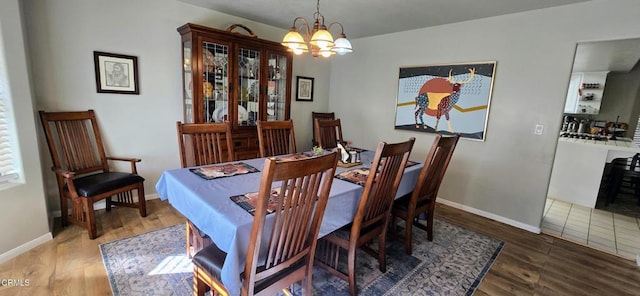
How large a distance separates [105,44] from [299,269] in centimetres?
286

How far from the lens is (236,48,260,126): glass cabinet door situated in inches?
130

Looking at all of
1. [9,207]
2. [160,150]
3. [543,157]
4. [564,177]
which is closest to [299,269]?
[9,207]

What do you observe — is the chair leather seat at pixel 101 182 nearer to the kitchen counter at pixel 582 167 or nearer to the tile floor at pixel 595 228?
the tile floor at pixel 595 228

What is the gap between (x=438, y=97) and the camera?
3.51m

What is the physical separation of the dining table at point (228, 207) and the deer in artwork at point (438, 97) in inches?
66.4

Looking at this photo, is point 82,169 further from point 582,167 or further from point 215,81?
point 582,167

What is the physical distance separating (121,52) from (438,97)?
3607mm

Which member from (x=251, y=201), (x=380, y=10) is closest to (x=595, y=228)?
(x=380, y=10)

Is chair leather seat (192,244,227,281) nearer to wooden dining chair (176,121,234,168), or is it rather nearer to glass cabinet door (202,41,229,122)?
wooden dining chair (176,121,234,168)

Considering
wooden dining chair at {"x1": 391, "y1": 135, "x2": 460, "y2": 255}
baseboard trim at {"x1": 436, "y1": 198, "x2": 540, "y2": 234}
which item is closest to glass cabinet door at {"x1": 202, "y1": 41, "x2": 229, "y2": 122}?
wooden dining chair at {"x1": 391, "y1": 135, "x2": 460, "y2": 255}

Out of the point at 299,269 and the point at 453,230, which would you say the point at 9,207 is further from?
the point at 453,230

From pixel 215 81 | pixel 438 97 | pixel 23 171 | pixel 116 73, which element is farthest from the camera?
pixel 438 97

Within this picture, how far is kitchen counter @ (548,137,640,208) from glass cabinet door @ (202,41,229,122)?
4.42 m

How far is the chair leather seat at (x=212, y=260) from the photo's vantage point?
1305 mm
